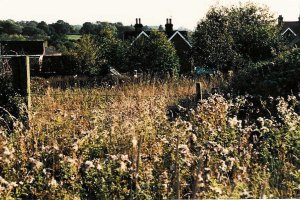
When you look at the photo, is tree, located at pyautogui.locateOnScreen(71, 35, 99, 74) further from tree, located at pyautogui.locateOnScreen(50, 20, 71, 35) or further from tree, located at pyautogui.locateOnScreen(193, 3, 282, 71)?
tree, located at pyautogui.locateOnScreen(50, 20, 71, 35)

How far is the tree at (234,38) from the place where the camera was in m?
24.0

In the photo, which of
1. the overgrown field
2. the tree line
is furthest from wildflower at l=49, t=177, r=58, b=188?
the tree line

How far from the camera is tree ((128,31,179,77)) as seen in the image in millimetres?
25969

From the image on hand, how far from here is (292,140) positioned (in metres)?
5.43

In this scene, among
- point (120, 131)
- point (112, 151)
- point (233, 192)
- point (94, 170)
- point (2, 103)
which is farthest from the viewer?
point (2, 103)

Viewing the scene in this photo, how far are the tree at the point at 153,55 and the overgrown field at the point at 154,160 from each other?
18.4 m

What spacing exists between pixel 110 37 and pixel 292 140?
2640 cm

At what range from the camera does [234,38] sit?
93.3 feet

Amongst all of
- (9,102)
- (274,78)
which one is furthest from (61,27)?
(9,102)

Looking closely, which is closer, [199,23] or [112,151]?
[112,151]

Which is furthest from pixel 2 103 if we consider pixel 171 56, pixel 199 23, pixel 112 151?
pixel 199 23

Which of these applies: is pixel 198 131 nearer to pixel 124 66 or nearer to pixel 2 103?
pixel 2 103

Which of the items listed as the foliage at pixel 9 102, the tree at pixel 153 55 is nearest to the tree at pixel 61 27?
the tree at pixel 153 55

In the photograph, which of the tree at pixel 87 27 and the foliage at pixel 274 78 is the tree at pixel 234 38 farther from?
the tree at pixel 87 27
